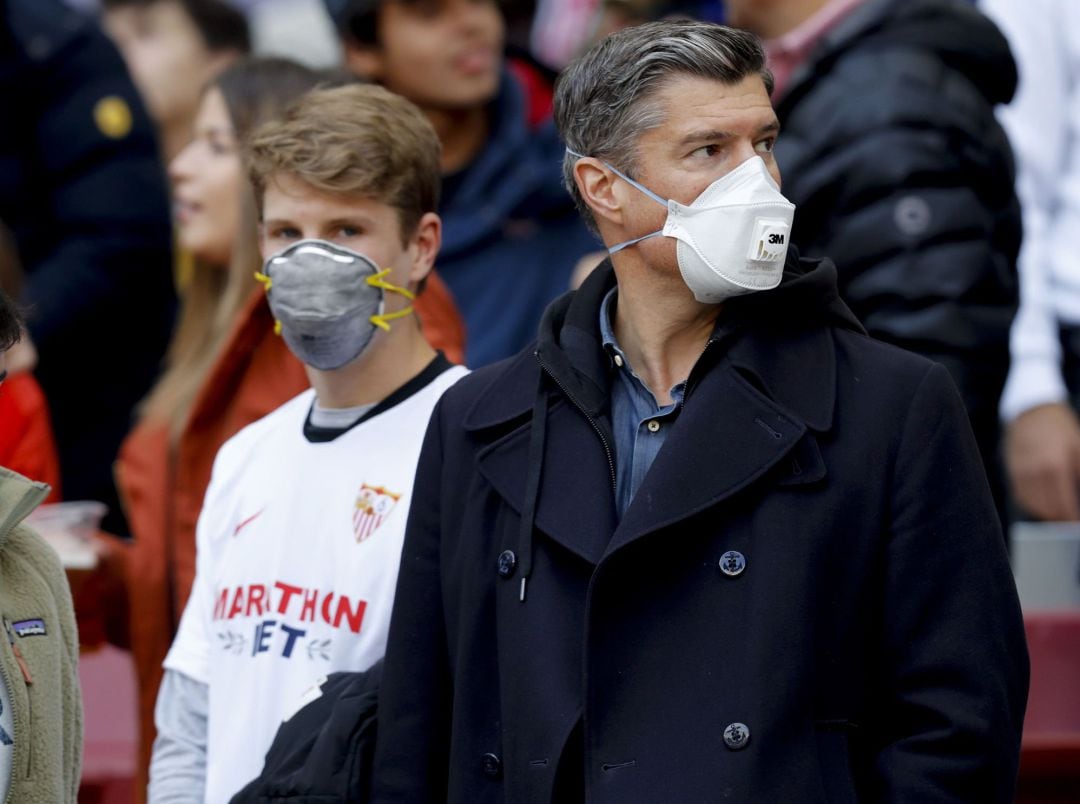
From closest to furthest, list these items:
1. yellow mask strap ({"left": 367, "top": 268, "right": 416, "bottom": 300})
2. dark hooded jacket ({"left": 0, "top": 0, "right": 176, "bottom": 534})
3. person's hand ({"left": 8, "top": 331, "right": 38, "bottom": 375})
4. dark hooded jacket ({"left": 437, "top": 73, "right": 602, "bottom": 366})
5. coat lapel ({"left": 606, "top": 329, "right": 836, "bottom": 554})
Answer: coat lapel ({"left": 606, "top": 329, "right": 836, "bottom": 554}) < yellow mask strap ({"left": 367, "top": 268, "right": 416, "bottom": 300}) < person's hand ({"left": 8, "top": 331, "right": 38, "bottom": 375}) < dark hooded jacket ({"left": 437, "top": 73, "right": 602, "bottom": 366}) < dark hooded jacket ({"left": 0, "top": 0, "right": 176, "bottom": 534})

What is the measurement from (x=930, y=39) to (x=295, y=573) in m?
1.92

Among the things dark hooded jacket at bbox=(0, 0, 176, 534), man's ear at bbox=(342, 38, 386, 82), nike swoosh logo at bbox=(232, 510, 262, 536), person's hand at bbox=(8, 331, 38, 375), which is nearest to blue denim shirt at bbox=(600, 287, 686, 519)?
nike swoosh logo at bbox=(232, 510, 262, 536)

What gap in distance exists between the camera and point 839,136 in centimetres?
400

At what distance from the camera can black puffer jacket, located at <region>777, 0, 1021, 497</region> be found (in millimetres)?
3885

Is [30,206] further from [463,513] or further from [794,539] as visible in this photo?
[794,539]

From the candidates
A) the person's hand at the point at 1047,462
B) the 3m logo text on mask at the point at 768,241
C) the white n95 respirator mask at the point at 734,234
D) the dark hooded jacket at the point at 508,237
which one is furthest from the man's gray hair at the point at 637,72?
the dark hooded jacket at the point at 508,237

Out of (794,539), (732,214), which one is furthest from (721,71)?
(794,539)

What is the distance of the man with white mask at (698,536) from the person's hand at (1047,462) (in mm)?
1955

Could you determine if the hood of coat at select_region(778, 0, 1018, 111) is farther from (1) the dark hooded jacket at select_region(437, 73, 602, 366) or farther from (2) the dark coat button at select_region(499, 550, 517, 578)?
(2) the dark coat button at select_region(499, 550, 517, 578)

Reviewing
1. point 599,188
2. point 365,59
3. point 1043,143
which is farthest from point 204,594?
point 1043,143

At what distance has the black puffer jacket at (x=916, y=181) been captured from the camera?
153 inches

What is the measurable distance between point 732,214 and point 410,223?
35.6 inches

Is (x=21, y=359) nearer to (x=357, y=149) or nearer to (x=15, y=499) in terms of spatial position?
(x=357, y=149)

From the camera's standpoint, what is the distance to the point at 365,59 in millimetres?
5645
